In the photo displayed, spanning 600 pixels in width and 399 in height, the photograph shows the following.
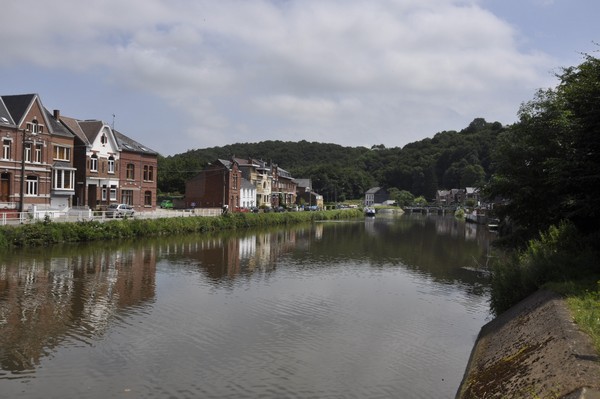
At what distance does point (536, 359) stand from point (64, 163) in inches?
1845

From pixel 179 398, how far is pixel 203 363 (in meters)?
2.09

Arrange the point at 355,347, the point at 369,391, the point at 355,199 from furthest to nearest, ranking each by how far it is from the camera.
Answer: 1. the point at 355,199
2. the point at 355,347
3. the point at 369,391

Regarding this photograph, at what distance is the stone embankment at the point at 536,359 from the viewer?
776cm

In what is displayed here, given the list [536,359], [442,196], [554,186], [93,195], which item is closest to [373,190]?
[442,196]

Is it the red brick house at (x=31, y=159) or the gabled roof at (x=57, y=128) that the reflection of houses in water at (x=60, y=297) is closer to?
the red brick house at (x=31, y=159)

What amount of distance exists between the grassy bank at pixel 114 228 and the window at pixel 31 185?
790 centimetres

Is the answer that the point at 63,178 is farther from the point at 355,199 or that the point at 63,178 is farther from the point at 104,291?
the point at 355,199

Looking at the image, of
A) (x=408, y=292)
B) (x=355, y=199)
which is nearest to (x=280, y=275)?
(x=408, y=292)

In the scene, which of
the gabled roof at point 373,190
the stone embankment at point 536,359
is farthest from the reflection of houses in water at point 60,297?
the gabled roof at point 373,190

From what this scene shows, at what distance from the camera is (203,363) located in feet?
41.3

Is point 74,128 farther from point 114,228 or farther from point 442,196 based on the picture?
point 442,196

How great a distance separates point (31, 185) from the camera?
142ft

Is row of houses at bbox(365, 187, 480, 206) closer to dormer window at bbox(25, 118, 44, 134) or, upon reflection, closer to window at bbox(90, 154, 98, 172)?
window at bbox(90, 154, 98, 172)

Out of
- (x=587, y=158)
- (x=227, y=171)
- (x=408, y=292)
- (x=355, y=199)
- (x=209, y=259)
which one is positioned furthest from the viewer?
(x=355, y=199)
